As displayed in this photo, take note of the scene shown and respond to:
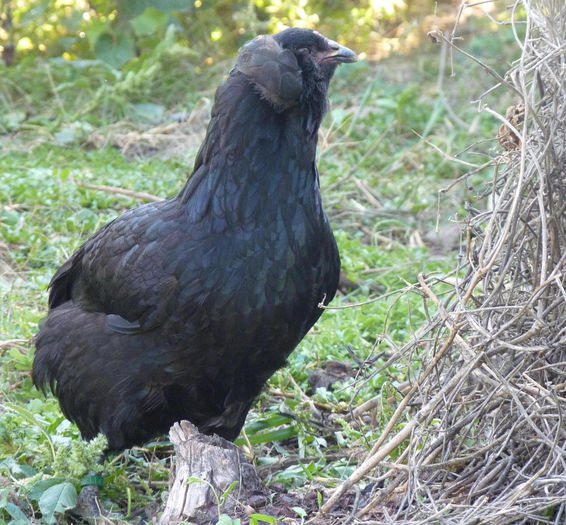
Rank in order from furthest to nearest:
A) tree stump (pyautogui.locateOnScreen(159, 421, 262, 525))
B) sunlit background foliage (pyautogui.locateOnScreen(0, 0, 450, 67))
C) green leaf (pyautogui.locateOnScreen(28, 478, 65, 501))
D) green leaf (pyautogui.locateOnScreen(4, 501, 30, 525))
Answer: sunlit background foliage (pyautogui.locateOnScreen(0, 0, 450, 67)), green leaf (pyautogui.locateOnScreen(28, 478, 65, 501)), green leaf (pyautogui.locateOnScreen(4, 501, 30, 525)), tree stump (pyautogui.locateOnScreen(159, 421, 262, 525))

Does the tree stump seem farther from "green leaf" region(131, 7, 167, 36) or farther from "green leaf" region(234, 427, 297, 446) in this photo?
"green leaf" region(131, 7, 167, 36)

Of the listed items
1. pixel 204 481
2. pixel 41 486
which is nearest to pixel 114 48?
pixel 41 486

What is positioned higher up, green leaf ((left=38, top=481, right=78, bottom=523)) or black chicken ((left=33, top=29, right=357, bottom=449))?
black chicken ((left=33, top=29, right=357, bottom=449))

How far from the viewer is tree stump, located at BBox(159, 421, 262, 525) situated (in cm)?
262

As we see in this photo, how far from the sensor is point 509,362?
8.33 feet

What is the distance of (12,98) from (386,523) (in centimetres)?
573

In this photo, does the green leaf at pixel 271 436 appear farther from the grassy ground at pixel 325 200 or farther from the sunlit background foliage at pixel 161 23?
the sunlit background foliage at pixel 161 23

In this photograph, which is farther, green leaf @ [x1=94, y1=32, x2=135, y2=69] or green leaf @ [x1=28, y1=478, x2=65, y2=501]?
green leaf @ [x1=94, y1=32, x2=135, y2=69]

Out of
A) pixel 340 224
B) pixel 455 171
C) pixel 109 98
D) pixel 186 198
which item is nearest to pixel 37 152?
pixel 109 98

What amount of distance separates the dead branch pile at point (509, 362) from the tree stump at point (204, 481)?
0.32 meters

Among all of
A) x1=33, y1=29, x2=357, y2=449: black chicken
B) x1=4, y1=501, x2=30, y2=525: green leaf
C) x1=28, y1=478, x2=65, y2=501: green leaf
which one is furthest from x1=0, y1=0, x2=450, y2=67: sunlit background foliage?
x1=4, y1=501, x2=30, y2=525: green leaf

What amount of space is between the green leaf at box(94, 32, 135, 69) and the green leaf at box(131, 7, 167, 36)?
12 centimetres

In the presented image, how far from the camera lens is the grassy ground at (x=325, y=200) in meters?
3.29

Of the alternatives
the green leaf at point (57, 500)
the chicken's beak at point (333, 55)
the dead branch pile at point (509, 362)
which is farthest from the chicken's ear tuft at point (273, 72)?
the green leaf at point (57, 500)
